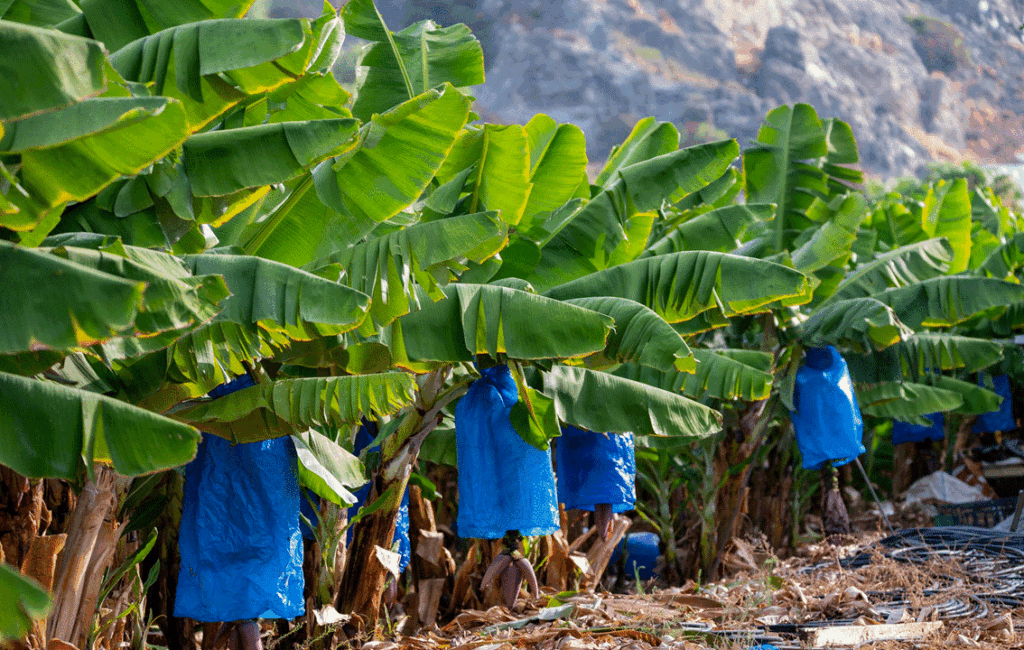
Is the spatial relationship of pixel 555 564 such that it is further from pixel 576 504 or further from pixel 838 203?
pixel 838 203

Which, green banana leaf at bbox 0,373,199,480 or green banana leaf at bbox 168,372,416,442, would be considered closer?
green banana leaf at bbox 0,373,199,480

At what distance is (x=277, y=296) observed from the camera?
4.22 meters

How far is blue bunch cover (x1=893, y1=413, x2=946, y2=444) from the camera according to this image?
1376cm

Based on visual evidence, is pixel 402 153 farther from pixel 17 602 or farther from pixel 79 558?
pixel 17 602

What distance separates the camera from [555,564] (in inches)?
334

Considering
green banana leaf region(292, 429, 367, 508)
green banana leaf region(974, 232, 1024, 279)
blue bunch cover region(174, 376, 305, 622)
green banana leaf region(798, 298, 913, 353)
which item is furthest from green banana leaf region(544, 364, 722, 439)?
green banana leaf region(974, 232, 1024, 279)

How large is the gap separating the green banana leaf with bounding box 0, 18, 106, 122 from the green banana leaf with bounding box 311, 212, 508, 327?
2089mm

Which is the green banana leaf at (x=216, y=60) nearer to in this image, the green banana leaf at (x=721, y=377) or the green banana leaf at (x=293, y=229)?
the green banana leaf at (x=293, y=229)

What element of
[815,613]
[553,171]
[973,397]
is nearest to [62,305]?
[553,171]

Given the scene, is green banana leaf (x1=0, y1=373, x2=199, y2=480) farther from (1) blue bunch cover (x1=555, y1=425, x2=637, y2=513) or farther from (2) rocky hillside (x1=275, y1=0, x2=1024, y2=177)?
(2) rocky hillside (x1=275, y1=0, x2=1024, y2=177)

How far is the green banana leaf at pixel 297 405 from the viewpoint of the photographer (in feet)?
15.1

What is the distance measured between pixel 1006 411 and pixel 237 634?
42.7ft

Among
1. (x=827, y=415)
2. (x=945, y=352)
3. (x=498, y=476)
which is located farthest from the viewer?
(x=945, y=352)

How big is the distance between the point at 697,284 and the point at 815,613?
2.45 meters
